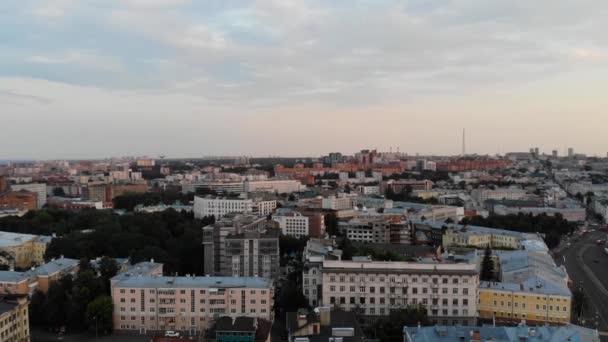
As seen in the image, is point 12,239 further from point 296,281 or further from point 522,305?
point 522,305

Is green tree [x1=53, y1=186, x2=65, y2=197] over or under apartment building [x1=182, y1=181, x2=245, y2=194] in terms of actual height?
under

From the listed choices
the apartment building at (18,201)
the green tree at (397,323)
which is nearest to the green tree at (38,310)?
the green tree at (397,323)

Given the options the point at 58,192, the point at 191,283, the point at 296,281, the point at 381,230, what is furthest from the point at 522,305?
the point at 58,192

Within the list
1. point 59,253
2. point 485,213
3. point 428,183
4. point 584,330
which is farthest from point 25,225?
point 428,183

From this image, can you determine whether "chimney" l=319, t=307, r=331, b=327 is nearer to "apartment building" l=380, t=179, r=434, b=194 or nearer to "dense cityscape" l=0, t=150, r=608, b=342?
"dense cityscape" l=0, t=150, r=608, b=342

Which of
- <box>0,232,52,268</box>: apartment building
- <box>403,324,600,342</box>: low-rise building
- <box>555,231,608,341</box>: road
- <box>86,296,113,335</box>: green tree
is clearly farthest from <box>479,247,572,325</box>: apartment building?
<box>0,232,52,268</box>: apartment building

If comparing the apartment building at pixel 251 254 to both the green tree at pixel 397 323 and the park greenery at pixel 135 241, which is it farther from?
the green tree at pixel 397 323
